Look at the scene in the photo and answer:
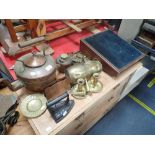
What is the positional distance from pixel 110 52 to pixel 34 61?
0.57 m

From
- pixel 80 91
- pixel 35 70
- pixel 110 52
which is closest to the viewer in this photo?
pixel 35 70

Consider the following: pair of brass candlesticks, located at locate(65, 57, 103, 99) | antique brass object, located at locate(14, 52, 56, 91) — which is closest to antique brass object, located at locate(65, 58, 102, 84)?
pair of brass candlesticks, located at locate(65, 57, 103, 99)

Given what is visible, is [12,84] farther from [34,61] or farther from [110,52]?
[110,52]

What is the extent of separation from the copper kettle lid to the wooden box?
406mm

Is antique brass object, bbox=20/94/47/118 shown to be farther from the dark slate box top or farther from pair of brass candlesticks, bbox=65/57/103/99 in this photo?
the dark slate box top

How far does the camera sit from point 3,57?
1413mm

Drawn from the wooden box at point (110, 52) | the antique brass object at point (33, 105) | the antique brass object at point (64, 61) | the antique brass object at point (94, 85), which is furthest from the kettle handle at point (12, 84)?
the wooden box at point (110, 52)

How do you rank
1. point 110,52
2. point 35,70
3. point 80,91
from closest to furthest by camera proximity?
1. point 35,70
2. point 80,91
3. point 110,52

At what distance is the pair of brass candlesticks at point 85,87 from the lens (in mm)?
891

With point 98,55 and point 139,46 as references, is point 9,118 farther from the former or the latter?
point 139,46

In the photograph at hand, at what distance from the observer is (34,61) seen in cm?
80

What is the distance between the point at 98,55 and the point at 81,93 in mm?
318

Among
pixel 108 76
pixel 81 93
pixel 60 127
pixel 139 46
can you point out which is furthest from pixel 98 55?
pixel 139 46

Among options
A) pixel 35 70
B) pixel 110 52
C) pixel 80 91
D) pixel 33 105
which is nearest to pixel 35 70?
pixel 35 70
